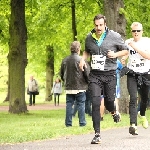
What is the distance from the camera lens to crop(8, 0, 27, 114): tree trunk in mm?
22797

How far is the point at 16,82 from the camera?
2281cm

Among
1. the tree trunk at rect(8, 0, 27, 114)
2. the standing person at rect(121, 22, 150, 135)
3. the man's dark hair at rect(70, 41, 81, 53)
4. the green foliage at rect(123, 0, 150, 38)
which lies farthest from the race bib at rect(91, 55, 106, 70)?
the green foliage at rect(123, 0, 150, 38)

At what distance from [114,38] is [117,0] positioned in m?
11.0

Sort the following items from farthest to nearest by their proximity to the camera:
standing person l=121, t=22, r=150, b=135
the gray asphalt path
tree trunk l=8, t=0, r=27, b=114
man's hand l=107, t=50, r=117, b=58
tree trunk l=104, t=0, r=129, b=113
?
tree trunk l=8, t=0, r=27, b=114
tree trunk l=104, t=0, r=129, b=113
standing person l=121, t=22, r=150, b=135
man's hand l=107, t=50, r=117, b=58
the gray asphalt path

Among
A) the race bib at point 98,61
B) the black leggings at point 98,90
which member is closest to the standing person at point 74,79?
the black leggings at point 98,90

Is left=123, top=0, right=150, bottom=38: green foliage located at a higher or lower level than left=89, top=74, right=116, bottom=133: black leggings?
higher

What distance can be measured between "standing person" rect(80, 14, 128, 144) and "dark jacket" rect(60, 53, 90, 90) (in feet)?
12.2

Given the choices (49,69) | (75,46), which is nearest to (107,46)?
(75,46)

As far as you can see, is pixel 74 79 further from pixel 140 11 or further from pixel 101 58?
pixel 140 11

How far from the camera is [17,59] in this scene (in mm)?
22812

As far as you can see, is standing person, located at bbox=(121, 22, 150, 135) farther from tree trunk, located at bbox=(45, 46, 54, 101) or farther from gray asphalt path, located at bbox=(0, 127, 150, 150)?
tree trunk, located at bbox=(45, 46, 54, 101)

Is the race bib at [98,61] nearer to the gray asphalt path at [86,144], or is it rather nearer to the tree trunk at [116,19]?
the gray asphalt path at [86,144]

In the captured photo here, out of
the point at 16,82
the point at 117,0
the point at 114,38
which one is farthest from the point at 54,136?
the point at 16,82

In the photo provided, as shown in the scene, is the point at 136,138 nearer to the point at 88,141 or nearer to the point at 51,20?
the point at 88,141
